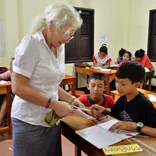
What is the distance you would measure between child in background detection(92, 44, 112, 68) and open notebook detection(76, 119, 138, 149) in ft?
13.7

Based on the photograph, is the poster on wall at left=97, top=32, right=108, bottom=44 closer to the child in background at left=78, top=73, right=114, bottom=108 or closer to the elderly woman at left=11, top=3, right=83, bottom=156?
the child in background at left=78, top=73, right=114, bottom=108

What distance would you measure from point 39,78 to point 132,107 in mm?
581

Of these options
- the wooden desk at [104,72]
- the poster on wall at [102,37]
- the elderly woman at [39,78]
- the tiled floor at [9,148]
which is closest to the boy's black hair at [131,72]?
the elderly woman at [39,78]

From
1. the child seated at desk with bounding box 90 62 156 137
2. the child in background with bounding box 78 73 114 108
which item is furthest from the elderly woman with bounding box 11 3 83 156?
the child in background with bounding box 78 73 114 108

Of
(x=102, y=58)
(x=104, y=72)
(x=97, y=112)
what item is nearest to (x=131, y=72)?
(x=97, y=112)

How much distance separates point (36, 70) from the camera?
40.6 inches

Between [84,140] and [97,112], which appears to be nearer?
[84,140]

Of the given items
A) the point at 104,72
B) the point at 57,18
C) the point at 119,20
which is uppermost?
the point at 119,20

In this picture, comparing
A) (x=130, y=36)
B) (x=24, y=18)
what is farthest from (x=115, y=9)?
(x=24, y=18)

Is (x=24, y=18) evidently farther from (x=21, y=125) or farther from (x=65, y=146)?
(x=21, y=125)

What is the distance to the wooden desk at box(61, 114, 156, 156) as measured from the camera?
97cm

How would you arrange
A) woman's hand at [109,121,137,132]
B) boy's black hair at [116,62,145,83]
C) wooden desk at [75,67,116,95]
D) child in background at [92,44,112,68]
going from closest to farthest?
woman's hand at [109,121,137,132] < boy's black hair at [116,62,145,83] < wooden desk at [75,67,116,95] < child in background at [92,44,112,68]

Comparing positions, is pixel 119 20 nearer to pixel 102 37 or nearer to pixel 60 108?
pixel 102 37

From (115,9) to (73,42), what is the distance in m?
1.65
